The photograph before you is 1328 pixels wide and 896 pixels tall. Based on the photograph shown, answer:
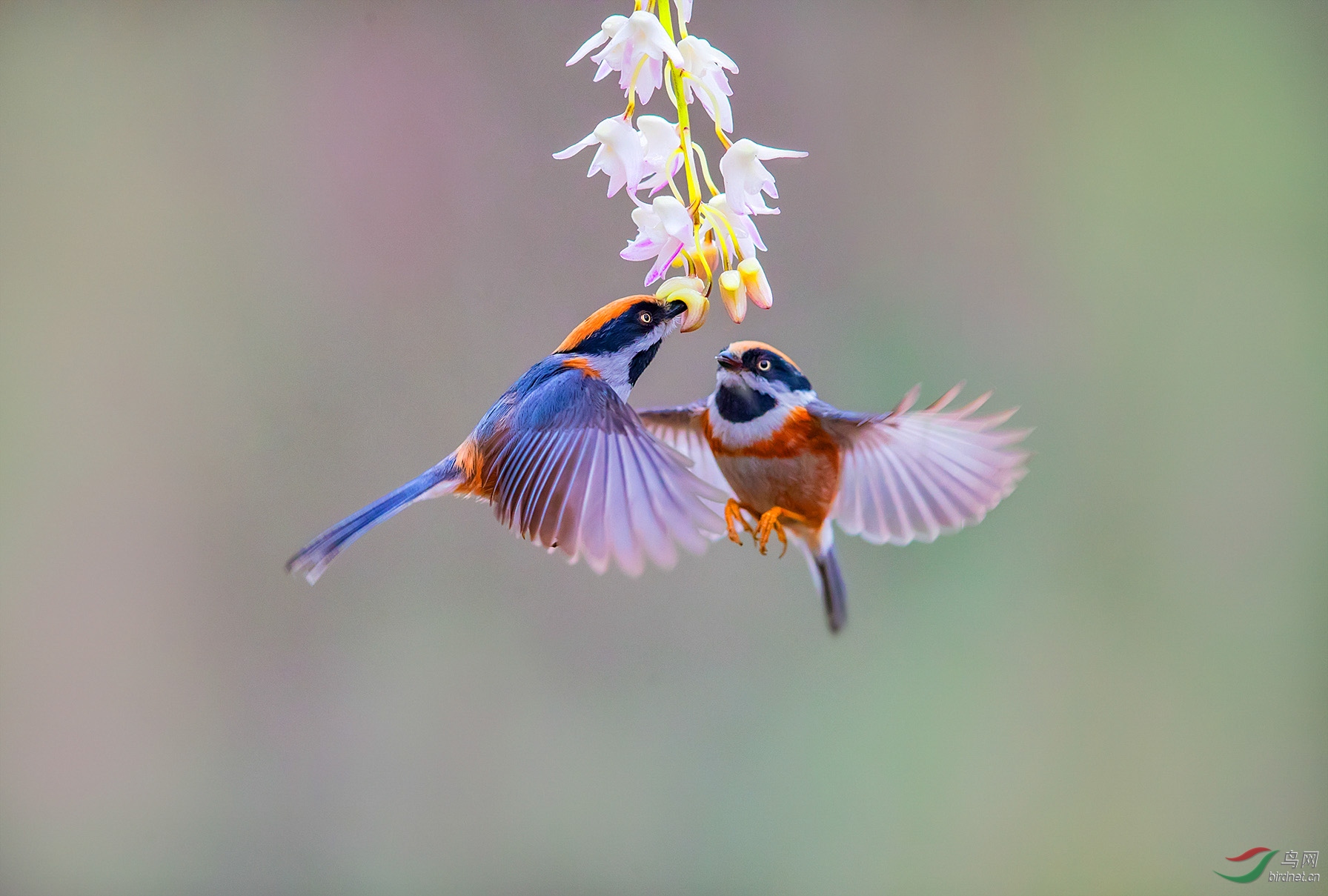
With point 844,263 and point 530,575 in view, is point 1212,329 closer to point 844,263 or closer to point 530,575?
point 844,263

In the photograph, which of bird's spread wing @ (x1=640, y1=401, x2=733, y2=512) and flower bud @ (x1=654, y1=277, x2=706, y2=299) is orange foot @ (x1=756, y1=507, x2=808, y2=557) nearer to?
bird's spread wing @ (x1=640, y1=401, x2=733, y2=512)

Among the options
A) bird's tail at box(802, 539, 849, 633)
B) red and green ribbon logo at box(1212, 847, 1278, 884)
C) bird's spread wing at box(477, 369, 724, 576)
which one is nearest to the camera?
bird's spread wing at box(477, 369, 724, 576)

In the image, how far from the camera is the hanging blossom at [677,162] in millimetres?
730

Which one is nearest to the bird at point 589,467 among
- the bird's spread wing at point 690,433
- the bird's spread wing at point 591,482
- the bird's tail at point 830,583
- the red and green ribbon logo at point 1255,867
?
the bird's spread wing at point 591,482

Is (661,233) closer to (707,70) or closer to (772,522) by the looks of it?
(707,70)

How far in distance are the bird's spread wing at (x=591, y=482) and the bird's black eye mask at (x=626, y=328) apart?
0.09ft

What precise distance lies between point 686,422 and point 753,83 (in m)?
1.50

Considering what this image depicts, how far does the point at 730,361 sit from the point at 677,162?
191 millimetres

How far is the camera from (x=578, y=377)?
87 cm

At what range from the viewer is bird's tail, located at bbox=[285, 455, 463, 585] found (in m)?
0.85

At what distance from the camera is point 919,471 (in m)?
0.99

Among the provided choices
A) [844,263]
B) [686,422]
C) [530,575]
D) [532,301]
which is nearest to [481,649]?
[530,575]

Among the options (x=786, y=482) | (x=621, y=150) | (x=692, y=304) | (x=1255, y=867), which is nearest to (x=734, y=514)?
(x=786, y=482)

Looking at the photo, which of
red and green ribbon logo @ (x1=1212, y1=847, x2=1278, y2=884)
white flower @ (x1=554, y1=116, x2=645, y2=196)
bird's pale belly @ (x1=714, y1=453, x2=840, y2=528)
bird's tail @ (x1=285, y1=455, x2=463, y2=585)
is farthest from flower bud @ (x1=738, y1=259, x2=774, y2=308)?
red and green ribbon logo @ (x1=1212, y1=847, x2=1278, y2=884)
